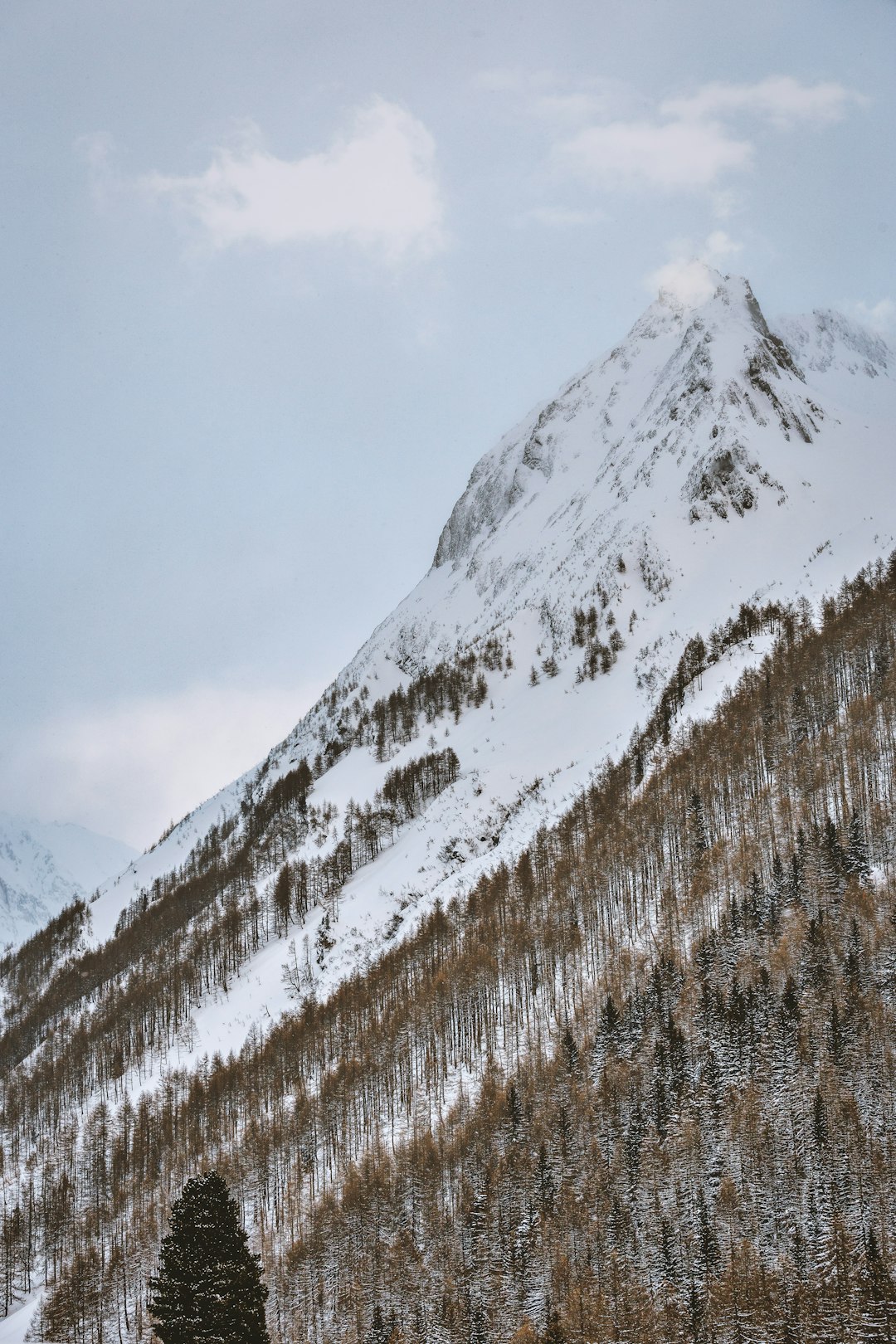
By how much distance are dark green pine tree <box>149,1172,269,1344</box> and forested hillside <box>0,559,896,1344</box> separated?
32.1 m

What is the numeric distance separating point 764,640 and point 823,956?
3209 inches

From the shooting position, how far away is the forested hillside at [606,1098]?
64875mm

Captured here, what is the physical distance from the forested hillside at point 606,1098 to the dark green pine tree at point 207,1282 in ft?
105

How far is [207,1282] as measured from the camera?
38.6 m

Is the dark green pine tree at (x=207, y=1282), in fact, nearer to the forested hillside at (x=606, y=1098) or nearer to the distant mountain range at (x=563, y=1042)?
the distant mountain range at (x=563, y=1042)

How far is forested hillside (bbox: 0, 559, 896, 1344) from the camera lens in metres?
64.9

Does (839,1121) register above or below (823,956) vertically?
below

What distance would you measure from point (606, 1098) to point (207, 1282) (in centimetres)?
4962

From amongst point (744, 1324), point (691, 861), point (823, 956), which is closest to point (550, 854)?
point (691, 861)

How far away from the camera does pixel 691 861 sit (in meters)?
110

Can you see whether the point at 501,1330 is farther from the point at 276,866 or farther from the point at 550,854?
the point at 276,866

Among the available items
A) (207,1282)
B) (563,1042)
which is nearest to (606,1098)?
(563,1042)

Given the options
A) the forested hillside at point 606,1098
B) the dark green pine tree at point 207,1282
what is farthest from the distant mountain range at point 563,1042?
the dark green pine tree at point 207,1282

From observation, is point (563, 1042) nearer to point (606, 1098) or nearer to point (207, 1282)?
point (606, 1098)
